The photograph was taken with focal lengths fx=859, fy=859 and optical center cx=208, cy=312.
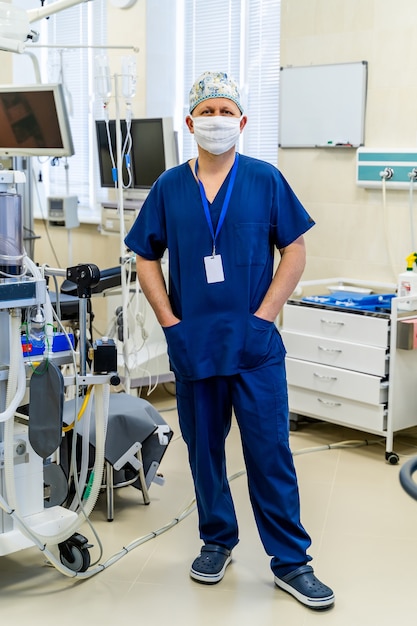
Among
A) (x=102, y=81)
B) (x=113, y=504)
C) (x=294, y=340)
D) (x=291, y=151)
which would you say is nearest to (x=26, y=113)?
(x=102, y=81)

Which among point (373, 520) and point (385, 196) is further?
point (385, 196)

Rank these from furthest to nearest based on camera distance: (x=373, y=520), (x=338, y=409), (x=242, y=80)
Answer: (x=242, y=80) < (x=338, y=409) < (x=373, y=520)

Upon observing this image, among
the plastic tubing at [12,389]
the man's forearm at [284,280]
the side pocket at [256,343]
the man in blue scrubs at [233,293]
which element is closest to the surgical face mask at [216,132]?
the man in blue scrubs at [233,293]

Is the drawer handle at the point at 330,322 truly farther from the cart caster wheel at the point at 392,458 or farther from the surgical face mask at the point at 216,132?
the surgical face mask at the point at 216,132

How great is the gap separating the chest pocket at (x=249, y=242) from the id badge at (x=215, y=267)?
0.05m

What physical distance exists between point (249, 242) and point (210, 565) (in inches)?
39.1

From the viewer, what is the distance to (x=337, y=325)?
3.91 meters

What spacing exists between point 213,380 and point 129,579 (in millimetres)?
681

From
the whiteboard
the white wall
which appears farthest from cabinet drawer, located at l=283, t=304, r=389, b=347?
the whiteboard

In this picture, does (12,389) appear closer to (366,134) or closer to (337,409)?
(337,409)

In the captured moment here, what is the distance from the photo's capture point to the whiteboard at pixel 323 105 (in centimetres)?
414

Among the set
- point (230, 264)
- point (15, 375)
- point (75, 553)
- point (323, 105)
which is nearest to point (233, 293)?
point (230, 264)

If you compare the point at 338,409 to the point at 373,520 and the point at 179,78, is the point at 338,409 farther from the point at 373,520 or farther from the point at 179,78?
the point at 179,78

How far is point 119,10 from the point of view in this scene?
5219 mm
